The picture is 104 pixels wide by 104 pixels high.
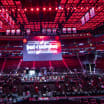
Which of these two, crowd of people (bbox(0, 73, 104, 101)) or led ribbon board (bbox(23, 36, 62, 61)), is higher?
led ribbon board (bbox(23, 36, 62, 61))

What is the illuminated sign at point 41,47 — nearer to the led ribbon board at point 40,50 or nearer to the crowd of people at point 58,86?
the led ribbon board at point 40,50

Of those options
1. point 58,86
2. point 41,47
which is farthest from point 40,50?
point 58,86

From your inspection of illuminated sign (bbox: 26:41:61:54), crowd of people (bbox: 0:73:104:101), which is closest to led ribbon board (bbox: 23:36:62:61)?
illuminated sign (bbox: 26:41:61:54)

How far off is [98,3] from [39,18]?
16.2 ft

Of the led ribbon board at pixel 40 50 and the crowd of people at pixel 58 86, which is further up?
the led ribbon board at pixel 40 50

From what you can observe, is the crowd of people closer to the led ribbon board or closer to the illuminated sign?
the led ribbon board

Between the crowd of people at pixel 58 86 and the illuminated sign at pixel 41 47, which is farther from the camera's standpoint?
the illuminated sign at pixel 41 47

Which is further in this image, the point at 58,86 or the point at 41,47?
the point at 41,47

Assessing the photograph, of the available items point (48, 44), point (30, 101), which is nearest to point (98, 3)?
point (48, 44)

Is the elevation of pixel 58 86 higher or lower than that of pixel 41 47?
lower

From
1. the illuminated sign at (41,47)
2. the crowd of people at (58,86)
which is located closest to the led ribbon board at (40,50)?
the illuminated sign at (41,47)

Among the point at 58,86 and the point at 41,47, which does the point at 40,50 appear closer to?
the point at 41,47

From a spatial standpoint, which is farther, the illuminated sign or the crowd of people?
the illuminated sign

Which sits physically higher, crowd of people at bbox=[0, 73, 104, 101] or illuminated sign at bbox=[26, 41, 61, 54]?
illuminated sign at bbox=[26, 41, 61, 54]
